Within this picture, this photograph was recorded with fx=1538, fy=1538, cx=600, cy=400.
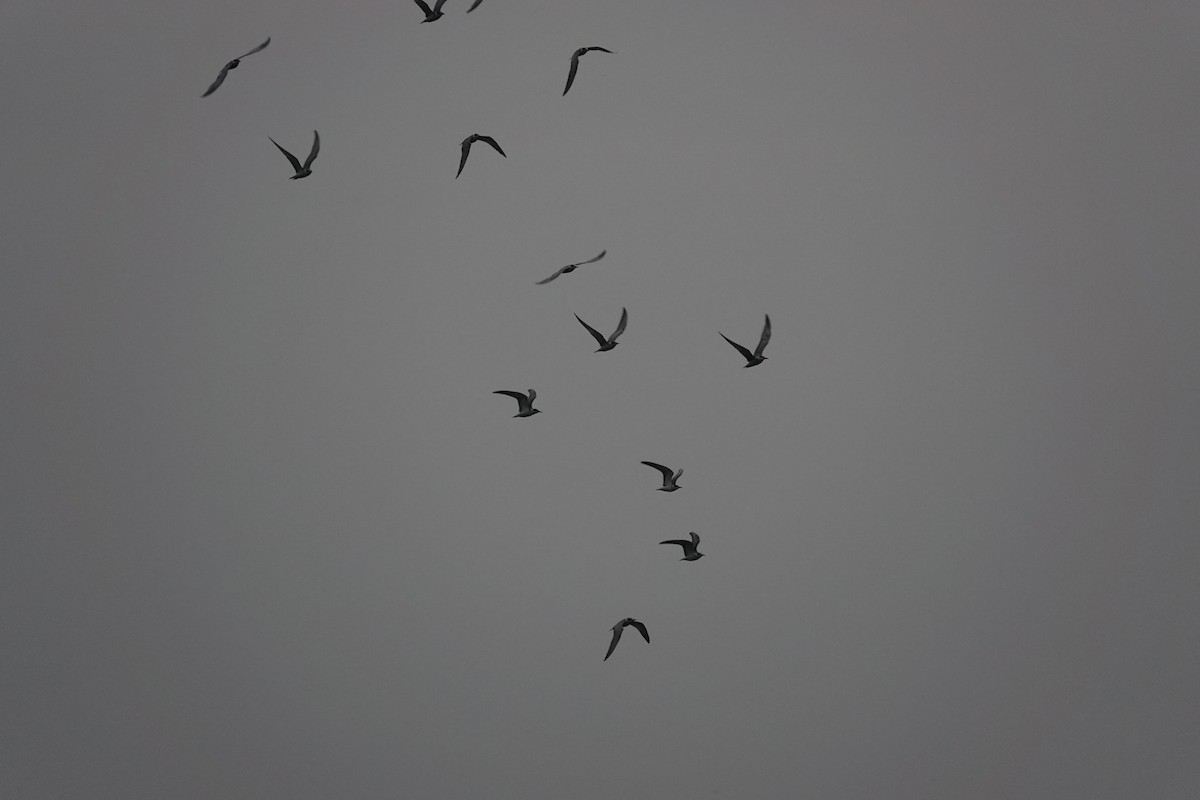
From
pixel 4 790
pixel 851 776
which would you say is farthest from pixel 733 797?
pixel 4 790

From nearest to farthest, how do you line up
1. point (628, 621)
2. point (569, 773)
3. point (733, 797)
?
point (628, 621) → point (733, 797) → point (569, 773)

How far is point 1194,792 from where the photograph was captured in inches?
6570

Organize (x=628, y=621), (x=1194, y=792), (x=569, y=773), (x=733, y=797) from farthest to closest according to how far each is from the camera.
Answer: (x=569, y=773) < (x=733, y=797) < (x=1194, y=792) < (x=628, y=621)

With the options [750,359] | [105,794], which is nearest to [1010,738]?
[105,794]

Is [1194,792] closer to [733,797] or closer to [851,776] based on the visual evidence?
[851,776]

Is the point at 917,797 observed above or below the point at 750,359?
below

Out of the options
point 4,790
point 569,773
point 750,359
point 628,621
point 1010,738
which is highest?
point 750,359

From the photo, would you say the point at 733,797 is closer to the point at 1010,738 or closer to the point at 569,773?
the point at 569,773

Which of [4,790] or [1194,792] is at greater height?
[1194,792]

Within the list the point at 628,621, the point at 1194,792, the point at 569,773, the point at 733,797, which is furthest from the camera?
the point at 569,773

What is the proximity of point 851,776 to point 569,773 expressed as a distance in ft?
117

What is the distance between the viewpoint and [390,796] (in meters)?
191

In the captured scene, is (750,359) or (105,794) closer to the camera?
(750,359)

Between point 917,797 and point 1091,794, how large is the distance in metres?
19.2
